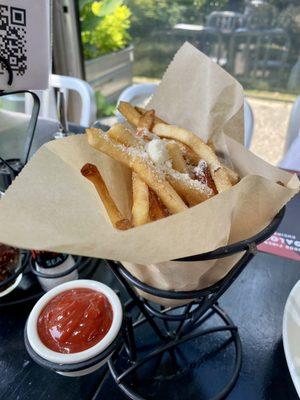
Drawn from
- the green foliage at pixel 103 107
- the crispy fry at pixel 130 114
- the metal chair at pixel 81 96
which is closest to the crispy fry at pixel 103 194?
the crispy fry at pixel 130 114

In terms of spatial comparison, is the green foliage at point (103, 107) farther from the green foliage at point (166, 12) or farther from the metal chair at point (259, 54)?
the metal chair at point (259, 54)

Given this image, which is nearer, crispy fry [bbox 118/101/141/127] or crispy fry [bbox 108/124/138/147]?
crispy fry [bbox 108/124/138/147]

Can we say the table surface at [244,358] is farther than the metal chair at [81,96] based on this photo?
No

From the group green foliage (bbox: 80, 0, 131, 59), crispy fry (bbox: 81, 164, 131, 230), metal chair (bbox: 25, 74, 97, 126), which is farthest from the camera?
green foliage (bbox: 80, 0, 131, 59)

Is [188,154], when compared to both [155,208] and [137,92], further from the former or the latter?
[137,92]

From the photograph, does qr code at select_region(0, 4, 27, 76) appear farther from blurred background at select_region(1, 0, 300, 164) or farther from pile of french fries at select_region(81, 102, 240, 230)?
blurred background at select_region(1, 0, 300, 164)

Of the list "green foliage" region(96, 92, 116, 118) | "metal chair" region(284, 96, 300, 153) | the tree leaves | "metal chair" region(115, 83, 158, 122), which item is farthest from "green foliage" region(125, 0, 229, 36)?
"metal chair" region(284, 96, 300, 153)
